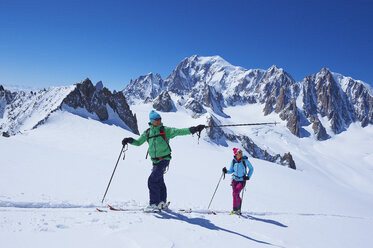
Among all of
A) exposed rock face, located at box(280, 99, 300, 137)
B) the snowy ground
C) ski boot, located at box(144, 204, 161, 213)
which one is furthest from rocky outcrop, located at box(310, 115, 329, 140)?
ski boot, located at box(144, 204, 161, 213)

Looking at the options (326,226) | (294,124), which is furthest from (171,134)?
(294,124)

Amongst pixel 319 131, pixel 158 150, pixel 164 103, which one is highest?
pixel 319 131

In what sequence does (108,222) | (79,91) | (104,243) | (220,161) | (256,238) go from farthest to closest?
(79,91) → (220,161) → (256,238) → (108,222) → (104,243)

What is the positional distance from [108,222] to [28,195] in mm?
2916

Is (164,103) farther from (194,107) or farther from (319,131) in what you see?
(319,131)

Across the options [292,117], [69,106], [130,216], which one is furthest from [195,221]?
[292,117]

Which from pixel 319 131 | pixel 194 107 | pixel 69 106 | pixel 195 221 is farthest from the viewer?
pixel 319 131

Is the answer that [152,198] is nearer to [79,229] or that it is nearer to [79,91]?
[79,229]

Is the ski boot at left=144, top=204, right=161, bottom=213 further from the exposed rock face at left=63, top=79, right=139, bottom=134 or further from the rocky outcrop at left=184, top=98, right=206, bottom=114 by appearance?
the rocky outcrop at left=184, top=98, right=206, bottom=114

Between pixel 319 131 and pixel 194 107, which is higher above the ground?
pixel 319 131

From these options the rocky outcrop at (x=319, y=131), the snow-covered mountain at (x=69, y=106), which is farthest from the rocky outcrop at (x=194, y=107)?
the rocky outcrop at (x=319, y=131)

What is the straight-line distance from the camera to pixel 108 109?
41.3 metres

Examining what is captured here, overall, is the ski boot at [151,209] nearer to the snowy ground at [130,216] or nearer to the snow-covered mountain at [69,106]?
the snowy ground at [130,216]

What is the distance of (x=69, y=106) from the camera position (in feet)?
113
